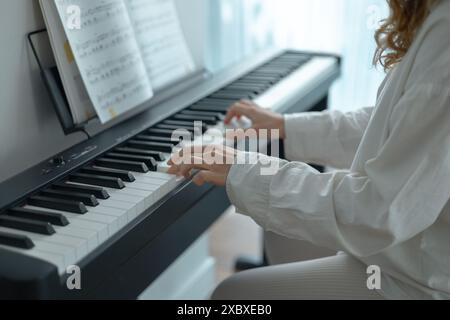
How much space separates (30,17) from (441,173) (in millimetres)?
861

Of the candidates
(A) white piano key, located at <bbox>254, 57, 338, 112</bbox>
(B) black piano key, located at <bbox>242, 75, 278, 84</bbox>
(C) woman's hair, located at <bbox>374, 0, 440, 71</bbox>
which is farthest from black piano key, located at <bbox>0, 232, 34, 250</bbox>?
(B) black piano key, located at <bbox>242, 75, 278, 84</bbox>

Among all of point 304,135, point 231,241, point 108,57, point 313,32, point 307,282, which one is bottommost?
point 231,241

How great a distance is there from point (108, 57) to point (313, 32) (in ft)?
4.01

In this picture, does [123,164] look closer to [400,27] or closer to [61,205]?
[61,205]

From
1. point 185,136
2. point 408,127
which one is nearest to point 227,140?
point 185,136

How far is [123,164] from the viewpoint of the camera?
1.21 meters

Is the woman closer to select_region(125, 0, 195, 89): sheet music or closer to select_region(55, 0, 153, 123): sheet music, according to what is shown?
select_region(55, 0, 153, 123): sheet music

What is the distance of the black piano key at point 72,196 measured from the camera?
1.04 m

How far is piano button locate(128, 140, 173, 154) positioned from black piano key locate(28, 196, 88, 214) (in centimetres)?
30

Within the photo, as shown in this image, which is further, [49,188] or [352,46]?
[352,46]

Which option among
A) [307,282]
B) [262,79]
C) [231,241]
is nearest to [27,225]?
[307,282]

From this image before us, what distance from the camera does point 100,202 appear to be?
1057 millimetres

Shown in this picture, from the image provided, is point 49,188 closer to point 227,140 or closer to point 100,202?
point 100,202

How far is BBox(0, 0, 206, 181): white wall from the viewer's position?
3.92 feet
